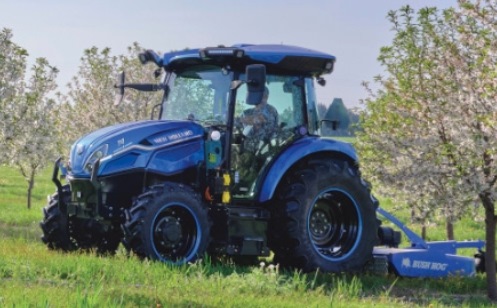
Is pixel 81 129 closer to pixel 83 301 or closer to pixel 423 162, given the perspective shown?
pixel 423 162

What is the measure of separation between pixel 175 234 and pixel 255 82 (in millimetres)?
2098

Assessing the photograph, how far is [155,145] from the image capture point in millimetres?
10508

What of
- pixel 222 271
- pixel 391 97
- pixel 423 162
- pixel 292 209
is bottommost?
pixel 222 271

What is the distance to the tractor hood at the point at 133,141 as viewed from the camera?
34.2 feet

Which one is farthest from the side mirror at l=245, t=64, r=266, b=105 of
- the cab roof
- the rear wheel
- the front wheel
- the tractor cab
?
the rear wheel

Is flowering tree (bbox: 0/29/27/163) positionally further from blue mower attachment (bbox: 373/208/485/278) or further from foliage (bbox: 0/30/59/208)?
blue mower attachment (bbox: 373/208/485/278)

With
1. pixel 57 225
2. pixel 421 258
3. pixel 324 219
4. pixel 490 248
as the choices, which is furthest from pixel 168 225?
pixel 490 248

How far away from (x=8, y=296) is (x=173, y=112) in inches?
197

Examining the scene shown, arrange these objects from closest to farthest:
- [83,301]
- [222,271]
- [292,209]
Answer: [83,301]
[222,271]
[292,209]

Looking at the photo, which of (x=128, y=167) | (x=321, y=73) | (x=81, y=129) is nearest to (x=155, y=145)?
(x=128, y=167)

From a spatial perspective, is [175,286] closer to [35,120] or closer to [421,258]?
[421,258]

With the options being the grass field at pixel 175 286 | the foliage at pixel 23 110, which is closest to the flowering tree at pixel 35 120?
the foliage at pixel 23 110

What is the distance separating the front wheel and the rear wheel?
1164 mm

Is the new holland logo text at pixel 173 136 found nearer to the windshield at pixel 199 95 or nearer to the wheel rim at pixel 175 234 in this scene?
the windshield at pixel 199 95
